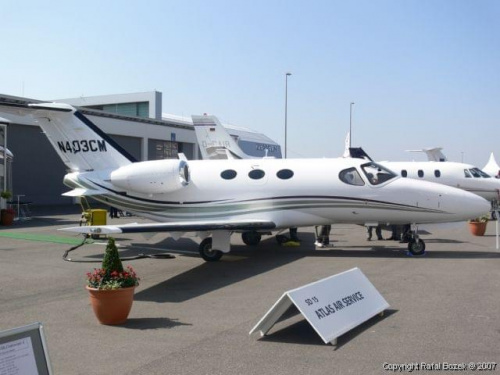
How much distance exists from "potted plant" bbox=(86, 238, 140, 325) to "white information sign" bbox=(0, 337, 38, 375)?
3.51 metres

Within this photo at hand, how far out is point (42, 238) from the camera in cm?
1891

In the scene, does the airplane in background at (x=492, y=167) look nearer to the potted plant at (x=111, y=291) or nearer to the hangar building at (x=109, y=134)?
the hangar building at (x=109, y=134)

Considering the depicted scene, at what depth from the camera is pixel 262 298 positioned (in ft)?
30.7

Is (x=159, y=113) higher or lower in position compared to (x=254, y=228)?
higher

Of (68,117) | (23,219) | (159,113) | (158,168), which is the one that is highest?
(159,113)

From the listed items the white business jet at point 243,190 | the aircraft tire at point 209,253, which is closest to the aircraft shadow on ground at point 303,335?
the white business jet at point 243,190

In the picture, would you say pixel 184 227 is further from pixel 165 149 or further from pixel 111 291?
pixel 165 149

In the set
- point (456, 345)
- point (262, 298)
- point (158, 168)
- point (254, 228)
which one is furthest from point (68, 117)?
point (456, 345)

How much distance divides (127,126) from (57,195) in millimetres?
7602

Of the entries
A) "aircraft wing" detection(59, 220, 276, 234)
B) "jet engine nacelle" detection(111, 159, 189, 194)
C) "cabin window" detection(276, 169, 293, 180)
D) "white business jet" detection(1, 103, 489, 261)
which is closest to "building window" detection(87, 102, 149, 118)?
"white business jet" detection(1, 103, 489, 261)

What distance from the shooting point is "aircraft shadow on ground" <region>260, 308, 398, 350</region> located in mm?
6688

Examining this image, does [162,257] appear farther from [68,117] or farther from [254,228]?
[68,117]

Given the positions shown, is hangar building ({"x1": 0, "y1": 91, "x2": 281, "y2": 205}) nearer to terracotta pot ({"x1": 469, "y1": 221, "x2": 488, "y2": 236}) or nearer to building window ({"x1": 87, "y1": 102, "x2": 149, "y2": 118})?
building window ({"x1": 87, "y1": 102, "x2": 149, "y2": 118})

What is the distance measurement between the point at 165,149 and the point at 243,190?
111 ft
